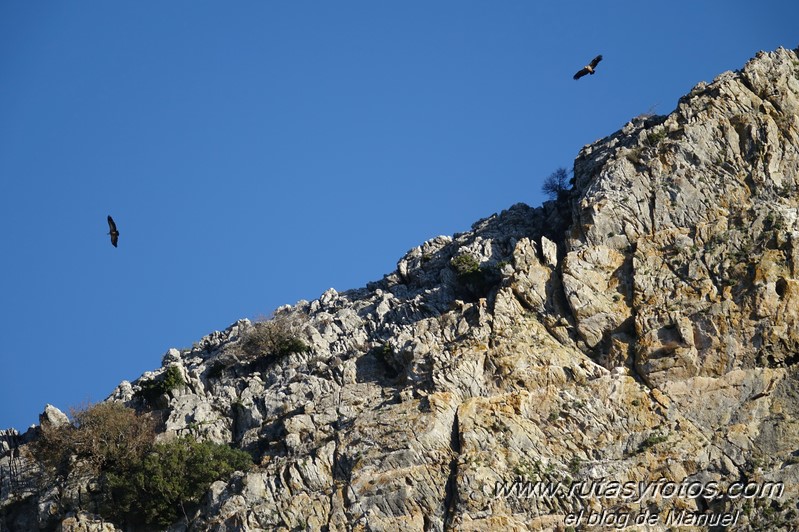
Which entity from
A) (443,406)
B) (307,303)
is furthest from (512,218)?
(443,406)

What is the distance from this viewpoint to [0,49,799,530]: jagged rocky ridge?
262 ft

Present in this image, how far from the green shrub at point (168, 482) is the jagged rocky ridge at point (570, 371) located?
1640 millimetres

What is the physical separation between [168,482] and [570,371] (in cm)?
2391

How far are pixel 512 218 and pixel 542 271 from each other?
14.2 metres

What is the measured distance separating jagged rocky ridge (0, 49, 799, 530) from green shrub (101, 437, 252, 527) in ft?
A: 5.38

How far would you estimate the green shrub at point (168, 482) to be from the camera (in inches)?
3410

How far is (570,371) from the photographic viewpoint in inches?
3327

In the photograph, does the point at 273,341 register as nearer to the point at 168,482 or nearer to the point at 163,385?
the point at 163,385

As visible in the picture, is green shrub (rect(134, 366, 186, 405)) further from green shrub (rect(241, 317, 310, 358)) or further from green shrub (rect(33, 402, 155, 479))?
green shrub (rect(241, 317, 310, 358))

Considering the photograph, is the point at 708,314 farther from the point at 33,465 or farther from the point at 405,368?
the point at 33,465

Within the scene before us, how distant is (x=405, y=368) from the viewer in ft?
Result: 290

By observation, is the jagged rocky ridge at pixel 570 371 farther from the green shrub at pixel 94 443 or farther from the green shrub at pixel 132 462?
the green shrub at pixel 94 443

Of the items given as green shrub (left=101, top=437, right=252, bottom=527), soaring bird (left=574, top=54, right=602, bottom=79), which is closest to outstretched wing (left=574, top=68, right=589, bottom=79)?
soaring bird (left=574, top=54, right=602, bottom=79)

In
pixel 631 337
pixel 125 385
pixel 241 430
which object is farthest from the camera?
pixel 125 385
